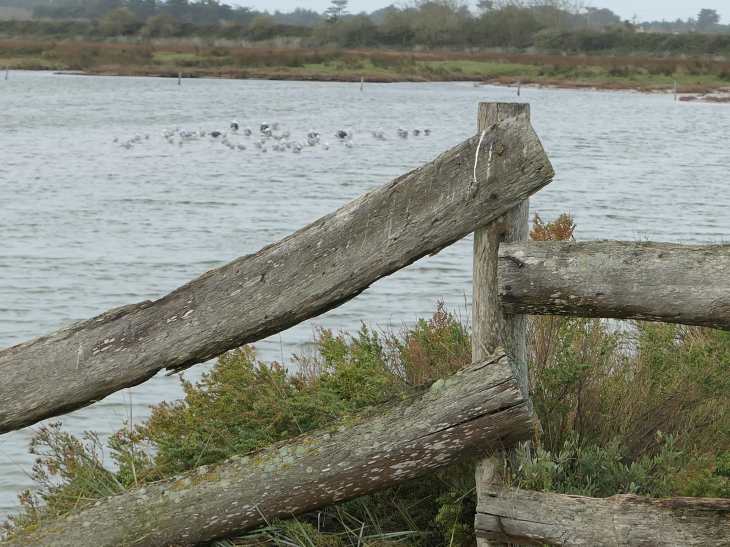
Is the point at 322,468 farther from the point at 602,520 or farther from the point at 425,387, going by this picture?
the point at 602,520

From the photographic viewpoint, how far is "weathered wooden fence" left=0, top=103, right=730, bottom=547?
254cm

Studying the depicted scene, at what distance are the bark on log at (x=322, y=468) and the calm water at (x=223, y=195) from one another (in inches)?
88.5

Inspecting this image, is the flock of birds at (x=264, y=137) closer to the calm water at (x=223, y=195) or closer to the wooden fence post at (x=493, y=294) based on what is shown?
the calm water at (x=223, y=195)

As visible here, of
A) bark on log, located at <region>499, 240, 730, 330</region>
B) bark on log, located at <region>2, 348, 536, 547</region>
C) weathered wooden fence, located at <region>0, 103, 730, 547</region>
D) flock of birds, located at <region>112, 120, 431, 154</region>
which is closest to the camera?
bark on log, located at <region>499, 240, 730, 330</region>

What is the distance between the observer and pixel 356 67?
6900cm

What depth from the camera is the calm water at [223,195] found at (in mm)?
8664

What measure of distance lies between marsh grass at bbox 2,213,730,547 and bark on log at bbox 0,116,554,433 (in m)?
0.67

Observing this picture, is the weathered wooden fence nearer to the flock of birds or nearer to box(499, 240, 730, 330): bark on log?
box(499, 240, 730, 330): bark on log

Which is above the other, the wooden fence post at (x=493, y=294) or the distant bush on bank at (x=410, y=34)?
the distant bush on bank at (x=410, y=34)

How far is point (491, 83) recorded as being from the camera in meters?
63.5

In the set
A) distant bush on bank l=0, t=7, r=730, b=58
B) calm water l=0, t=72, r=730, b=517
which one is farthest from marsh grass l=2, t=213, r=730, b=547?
distant bush on bank l=0, t=7, r=730, b=58

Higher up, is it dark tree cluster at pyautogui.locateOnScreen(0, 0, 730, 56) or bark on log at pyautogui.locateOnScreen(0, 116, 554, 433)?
dark tree cluster at pyautogui.locateOnScreen(0, 0, 730, 56)

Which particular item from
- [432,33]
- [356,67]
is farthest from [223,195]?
[432,33]

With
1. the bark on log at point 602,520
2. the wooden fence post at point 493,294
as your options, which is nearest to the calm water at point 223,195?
the wooden fence post at point 493,294
